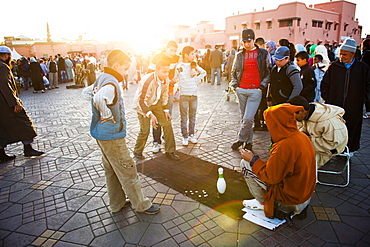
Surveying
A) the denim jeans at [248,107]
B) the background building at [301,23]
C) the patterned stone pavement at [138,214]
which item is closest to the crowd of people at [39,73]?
the patterned stone pavement at [138,214]

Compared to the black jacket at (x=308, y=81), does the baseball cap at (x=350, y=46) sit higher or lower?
higher

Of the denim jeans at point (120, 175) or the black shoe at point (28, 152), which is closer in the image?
the denim jeans at point (120, 175)

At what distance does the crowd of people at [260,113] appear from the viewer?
→ 270cm

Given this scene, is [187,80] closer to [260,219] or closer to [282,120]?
[282,120]

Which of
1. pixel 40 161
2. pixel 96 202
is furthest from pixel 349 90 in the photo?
pixel 40 161

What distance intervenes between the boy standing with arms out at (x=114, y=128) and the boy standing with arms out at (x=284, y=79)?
3.09 m

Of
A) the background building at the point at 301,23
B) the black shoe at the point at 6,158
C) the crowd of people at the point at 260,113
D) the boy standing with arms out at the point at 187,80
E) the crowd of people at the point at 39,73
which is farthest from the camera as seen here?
the background building at the point at 301,23

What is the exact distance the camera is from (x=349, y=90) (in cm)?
444

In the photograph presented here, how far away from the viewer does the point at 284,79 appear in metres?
4.93

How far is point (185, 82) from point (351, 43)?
3148 mm

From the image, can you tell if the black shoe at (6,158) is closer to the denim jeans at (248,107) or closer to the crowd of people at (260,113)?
the crowd of people at (260,113)

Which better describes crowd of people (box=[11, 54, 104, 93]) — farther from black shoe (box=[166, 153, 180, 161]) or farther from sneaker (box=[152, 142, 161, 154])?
black shoe (box=[166, 153, 180, 161])

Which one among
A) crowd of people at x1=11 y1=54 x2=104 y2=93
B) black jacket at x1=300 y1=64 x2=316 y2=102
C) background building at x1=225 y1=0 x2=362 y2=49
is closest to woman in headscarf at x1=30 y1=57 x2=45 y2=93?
crowd of people at x1=11 y1=54 x2=104 y2=93

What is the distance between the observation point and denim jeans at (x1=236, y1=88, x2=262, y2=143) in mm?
5000
